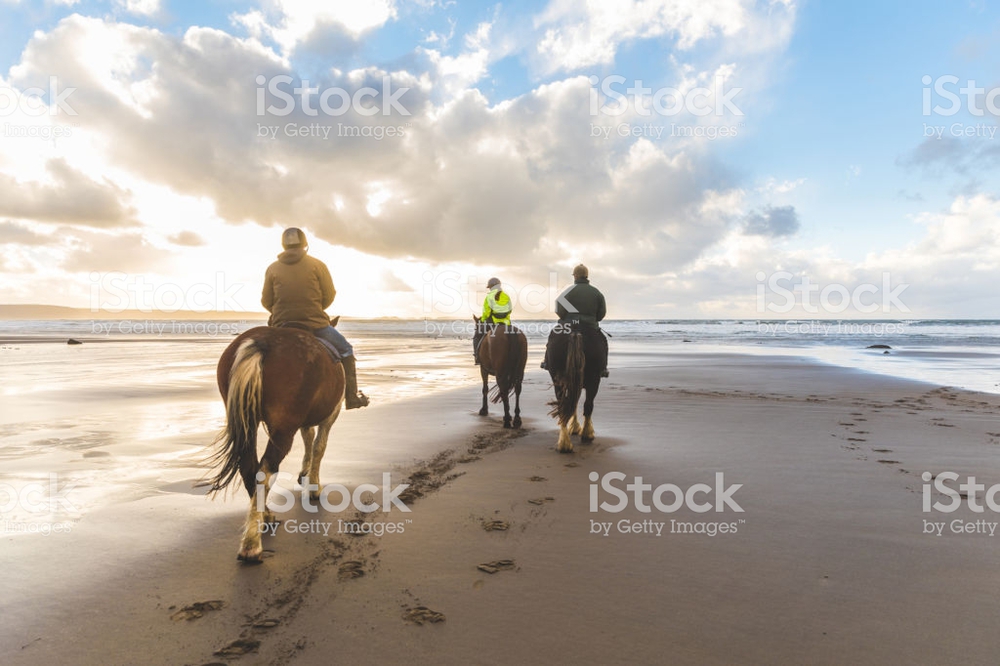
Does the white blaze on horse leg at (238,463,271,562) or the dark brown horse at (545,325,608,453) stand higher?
the dark brown horse at (545,325,608,453)

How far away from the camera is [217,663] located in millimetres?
2523

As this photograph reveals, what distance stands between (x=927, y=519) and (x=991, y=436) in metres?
4.77

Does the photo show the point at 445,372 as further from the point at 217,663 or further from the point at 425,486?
the point at 217,663

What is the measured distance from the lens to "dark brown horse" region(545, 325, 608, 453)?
7.23m

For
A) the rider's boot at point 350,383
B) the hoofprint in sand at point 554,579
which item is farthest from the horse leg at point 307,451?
the rider's boot at point 350,383

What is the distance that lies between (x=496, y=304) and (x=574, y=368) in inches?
113

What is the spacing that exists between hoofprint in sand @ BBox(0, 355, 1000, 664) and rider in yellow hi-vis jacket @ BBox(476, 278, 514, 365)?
3930 mm

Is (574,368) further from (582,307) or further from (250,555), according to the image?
(250,555)

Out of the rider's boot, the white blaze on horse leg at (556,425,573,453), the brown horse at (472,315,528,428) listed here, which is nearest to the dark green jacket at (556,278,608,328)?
the brown horse at (472,315,528,428)

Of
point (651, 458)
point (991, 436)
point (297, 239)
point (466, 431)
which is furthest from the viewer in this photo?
point (466, 431)

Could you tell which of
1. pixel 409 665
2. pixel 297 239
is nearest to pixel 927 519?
pixel 409 665

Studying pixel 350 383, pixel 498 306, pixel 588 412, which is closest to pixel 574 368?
pixel 588 412

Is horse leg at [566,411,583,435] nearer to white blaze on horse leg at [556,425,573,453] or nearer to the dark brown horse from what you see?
the dark brown horse

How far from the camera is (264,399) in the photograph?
4.04 meters
